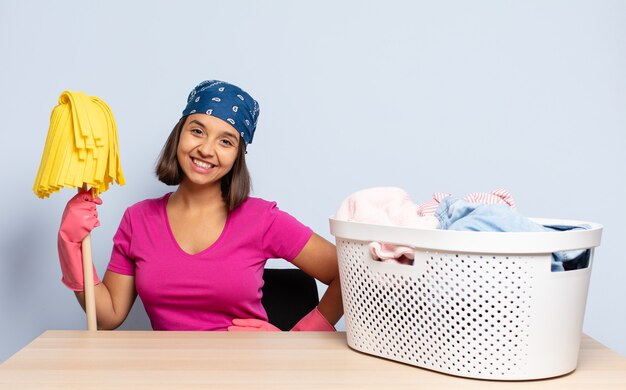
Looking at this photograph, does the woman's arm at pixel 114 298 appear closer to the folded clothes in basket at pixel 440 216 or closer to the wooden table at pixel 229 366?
the wooden table at pixel 229 366

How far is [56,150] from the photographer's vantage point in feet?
4.12

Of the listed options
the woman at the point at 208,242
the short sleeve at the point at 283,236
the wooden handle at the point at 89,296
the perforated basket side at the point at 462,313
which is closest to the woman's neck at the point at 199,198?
the woman at the point at 208,242

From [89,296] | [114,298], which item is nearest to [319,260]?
[114,298]

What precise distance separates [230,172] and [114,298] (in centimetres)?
40

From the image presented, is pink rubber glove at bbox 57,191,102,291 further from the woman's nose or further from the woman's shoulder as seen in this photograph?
the woman's shoulder

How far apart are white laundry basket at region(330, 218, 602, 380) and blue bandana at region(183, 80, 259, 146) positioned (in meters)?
0.65

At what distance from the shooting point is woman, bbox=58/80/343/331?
5.31 ft

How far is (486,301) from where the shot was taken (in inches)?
38.6

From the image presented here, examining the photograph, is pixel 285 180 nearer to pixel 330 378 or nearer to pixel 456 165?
pixel 456 165

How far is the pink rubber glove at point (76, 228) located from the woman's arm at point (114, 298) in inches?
7.0

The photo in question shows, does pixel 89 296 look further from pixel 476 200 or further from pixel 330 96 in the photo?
pixel 330 96

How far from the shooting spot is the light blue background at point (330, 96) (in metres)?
2.04

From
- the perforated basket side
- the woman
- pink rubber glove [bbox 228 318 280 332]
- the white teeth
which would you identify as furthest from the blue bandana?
the perforated basket side

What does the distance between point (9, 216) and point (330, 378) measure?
1375 mm
